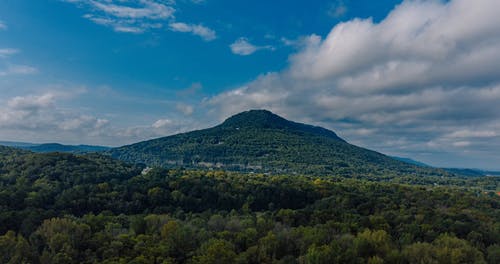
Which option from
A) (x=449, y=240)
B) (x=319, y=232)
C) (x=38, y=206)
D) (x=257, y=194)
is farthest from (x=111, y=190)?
(x=449, y=240)

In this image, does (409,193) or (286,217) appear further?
(409,193)

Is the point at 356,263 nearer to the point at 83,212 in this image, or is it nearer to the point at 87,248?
the point at 87,248

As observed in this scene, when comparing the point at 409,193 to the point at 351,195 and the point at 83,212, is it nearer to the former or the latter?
the point at 351,195

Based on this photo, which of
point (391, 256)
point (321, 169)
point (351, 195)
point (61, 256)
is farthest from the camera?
point (321, 169)

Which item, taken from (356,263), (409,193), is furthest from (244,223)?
(409,193)

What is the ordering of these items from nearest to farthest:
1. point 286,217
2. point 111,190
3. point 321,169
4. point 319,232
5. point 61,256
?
point 61,256 < point 319,232 < point 286,217 < point 111,190 < point 321,169

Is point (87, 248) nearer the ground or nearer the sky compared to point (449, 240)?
nearer the ground
